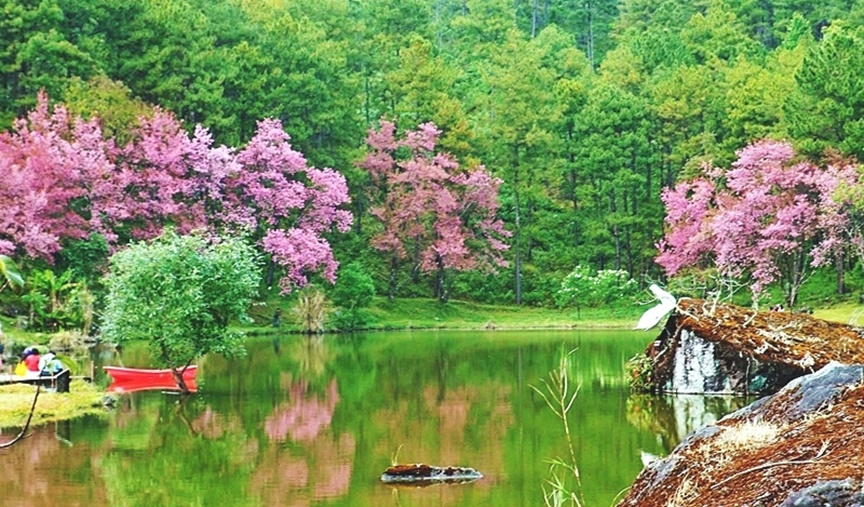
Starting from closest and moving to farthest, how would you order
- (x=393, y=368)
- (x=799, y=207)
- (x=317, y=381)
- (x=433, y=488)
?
1. (x=433, y=488)
2. (x=317, y=381)
3. (x=393, y=368)
4. (x=799, y=207)

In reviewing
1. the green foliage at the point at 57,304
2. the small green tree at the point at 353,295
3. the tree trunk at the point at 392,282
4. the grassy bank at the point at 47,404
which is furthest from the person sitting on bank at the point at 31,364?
the tree trunk at the point at 392,282

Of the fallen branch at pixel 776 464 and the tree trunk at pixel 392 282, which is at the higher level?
the tree trunk at pixel 392 282

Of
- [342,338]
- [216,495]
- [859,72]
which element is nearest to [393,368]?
[342,338]

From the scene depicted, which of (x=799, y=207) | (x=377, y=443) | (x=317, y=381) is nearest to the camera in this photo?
(x=377, y=443)

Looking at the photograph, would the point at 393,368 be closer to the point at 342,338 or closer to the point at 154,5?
the point at 342,338

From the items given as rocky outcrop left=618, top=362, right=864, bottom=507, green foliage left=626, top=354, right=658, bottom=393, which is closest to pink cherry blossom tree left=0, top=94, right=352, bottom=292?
green foliage left=626, top=354, right=658, bottom=393

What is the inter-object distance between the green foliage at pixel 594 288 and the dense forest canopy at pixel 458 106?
2744 millimetres

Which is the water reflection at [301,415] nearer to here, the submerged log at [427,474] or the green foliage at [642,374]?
the submerged log at [427,474]

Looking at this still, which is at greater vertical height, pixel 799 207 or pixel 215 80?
pixel 215 80

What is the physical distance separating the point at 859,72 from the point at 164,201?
24.4 metres

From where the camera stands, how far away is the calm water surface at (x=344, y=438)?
46.2 feet

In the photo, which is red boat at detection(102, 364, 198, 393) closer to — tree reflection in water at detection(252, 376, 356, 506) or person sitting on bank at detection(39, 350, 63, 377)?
tree reflection in water at detection(252, 376, 356, 506)

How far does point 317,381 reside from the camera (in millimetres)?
27312

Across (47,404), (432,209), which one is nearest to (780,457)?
(47,404)
